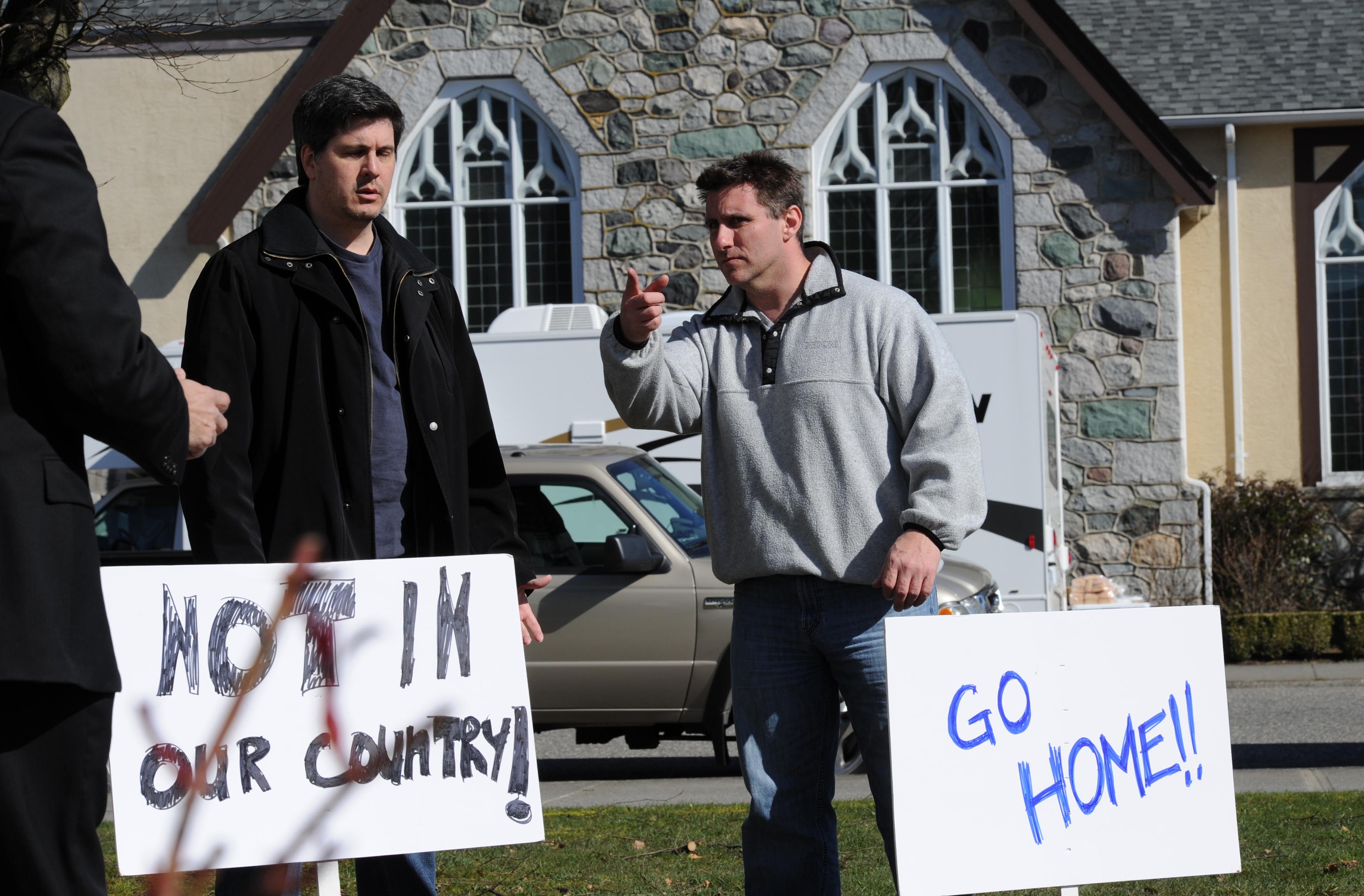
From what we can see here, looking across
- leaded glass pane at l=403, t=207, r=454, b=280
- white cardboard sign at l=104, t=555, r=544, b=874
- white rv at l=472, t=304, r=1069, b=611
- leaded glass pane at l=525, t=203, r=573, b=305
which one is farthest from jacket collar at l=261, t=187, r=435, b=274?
leaded glass pane at l=403, t=207, r=454, b=280

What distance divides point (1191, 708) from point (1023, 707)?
15.3 inches

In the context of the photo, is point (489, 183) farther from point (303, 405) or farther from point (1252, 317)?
point (303, 405)

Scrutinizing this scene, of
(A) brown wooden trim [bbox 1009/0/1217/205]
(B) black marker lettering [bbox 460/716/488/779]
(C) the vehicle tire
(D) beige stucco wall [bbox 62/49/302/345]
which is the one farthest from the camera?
(D) beige stucco wall [bbox 62/49/302/345]

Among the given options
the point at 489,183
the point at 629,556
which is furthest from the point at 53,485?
the point at 489,183

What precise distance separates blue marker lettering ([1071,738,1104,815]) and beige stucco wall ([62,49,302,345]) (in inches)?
540

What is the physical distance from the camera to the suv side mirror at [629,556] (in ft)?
25.2

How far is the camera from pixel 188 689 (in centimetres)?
315

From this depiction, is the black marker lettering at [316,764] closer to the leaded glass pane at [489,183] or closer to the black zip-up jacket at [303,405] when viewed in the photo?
the black zip-up jacket at [303,405]

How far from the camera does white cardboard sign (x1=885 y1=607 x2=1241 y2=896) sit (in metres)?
3.35

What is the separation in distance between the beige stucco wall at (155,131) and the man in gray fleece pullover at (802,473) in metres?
13.1

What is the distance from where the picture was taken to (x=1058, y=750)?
11.3 ft

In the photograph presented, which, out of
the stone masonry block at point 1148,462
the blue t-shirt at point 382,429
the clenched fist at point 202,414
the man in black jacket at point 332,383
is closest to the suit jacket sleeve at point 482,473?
the man in black jacket at point 332,383

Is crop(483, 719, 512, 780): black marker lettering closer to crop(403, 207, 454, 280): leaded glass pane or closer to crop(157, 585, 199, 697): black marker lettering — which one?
crop(157, 585, 199, 697): black marker lettering

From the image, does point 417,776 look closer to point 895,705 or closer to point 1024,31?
point 895,705
